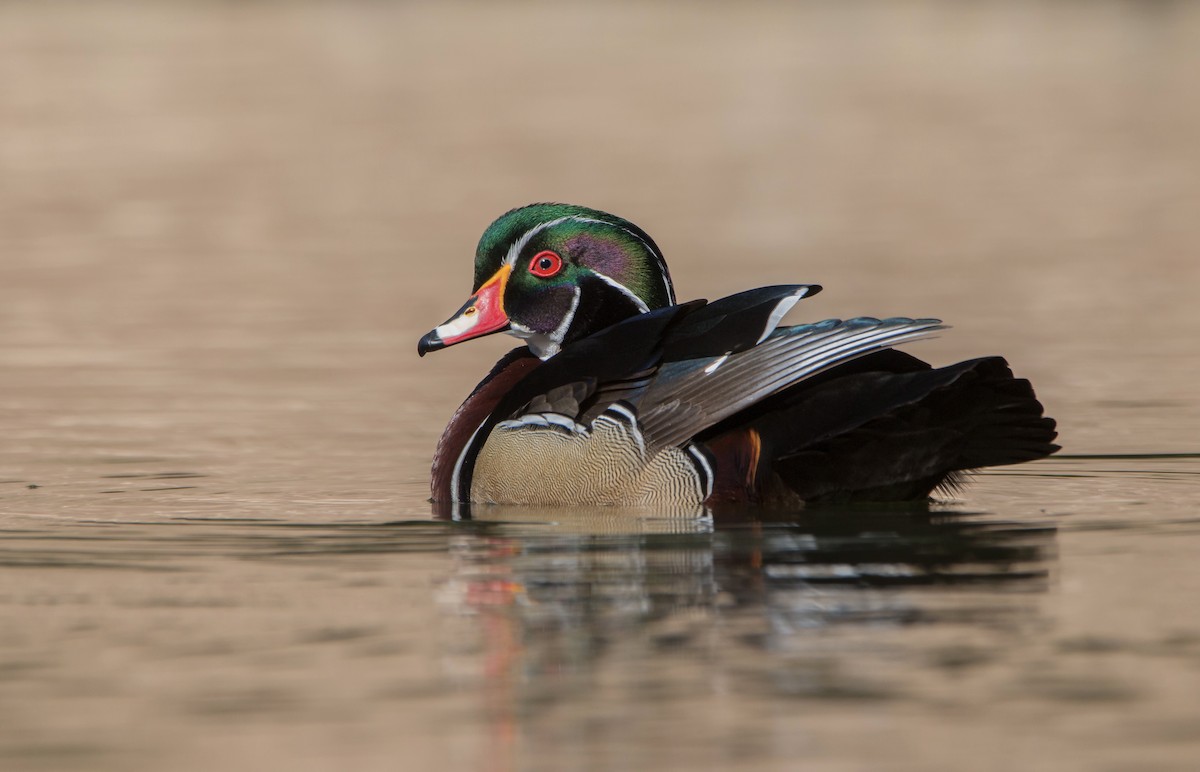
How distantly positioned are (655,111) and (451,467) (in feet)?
79.8

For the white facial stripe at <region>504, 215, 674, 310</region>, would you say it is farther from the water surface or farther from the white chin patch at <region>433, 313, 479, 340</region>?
the water surface

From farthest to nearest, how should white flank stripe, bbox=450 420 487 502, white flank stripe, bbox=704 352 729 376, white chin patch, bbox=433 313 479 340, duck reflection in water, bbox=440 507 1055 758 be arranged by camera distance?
white chin patch, bbox=433 313 479 340
white flank stripe, bbox=450 420 487 502
white flank stripe, bbox=704 352 729 376
duck reflection in water, bbox=440 507 1055 758

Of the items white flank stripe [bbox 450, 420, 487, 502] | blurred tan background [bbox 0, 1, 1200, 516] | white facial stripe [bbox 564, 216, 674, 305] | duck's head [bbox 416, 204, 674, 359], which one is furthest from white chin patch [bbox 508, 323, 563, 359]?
blurred tan background [bbox 0, 1, 1200, 516]

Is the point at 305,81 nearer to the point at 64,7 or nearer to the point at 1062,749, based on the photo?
the point at 64,7

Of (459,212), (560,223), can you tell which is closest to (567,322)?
(560,223)

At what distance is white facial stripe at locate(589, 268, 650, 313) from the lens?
9193mm

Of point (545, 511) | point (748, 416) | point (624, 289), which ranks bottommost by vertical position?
point (545, 511)

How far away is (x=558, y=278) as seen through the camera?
9.26 m

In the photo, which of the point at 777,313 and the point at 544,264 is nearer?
the point at 777,313

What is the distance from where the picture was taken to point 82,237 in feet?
69.0

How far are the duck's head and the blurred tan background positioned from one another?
838 millimetres

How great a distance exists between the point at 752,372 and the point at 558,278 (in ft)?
5.18

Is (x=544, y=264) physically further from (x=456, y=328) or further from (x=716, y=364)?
(x=716, y=364)

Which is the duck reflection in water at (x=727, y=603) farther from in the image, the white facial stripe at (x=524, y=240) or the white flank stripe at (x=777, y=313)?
the white facial stripe at (x=524, y=240)
